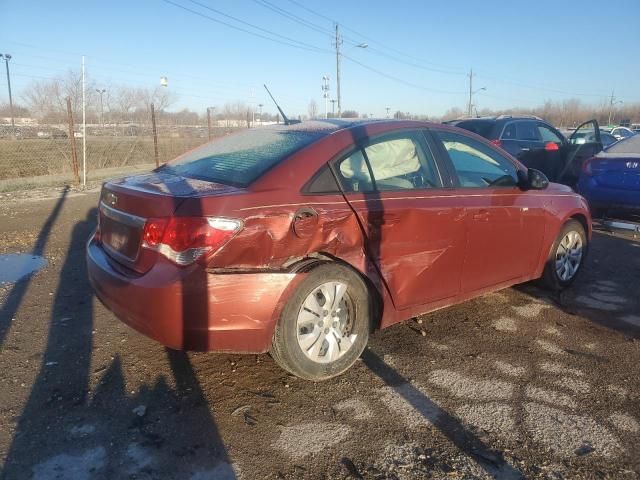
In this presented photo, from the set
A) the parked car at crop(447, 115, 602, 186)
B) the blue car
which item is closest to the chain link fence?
the parked car at crop(447, 115, 602, 186)

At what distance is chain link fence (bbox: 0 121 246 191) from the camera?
16078 mm

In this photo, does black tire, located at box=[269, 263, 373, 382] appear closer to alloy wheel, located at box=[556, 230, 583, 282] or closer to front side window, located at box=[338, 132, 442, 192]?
front side window, located at box=[338, 132, 442, 192]

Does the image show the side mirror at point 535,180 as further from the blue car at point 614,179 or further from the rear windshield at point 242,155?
the blue car at point 614,179

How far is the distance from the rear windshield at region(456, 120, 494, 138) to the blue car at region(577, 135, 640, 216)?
271 cm

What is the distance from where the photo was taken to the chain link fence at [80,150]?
16.1 metres

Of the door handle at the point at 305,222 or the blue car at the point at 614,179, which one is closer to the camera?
the door handle at the point at 305,222

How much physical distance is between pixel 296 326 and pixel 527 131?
8537mm

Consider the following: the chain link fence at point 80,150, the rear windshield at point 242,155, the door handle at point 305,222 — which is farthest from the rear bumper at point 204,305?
the chain link fence at point 80,150

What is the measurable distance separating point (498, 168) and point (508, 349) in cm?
152

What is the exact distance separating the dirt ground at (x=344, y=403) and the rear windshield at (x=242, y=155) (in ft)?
4.11

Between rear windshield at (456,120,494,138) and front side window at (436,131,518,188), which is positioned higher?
rear windshield at (456,120,494,138)

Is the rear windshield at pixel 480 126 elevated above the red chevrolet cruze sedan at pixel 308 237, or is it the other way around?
the rear windshield at pixel 480 126

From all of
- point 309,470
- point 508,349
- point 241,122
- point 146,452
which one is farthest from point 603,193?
point 241,122

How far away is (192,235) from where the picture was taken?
273 centimetres
